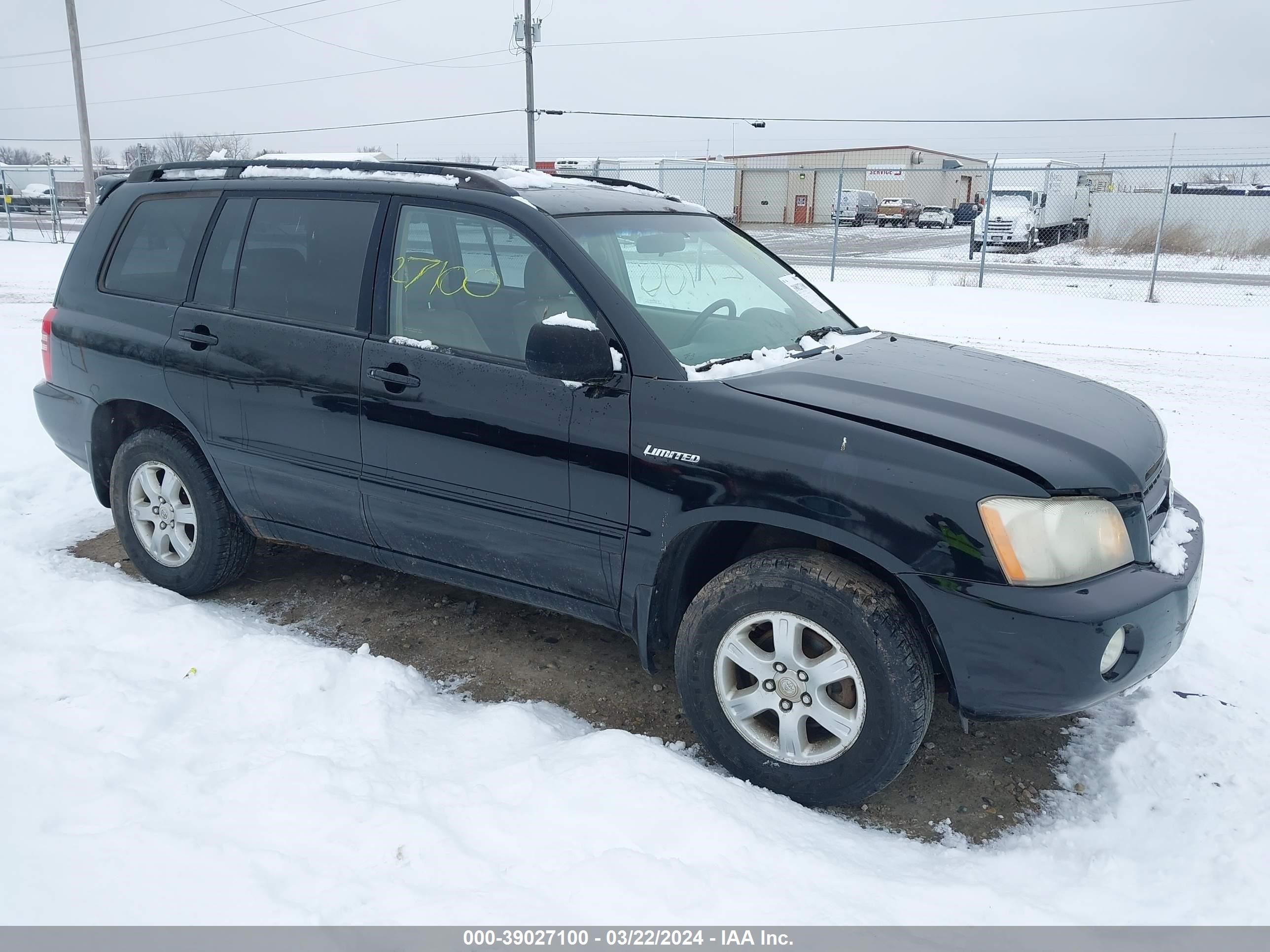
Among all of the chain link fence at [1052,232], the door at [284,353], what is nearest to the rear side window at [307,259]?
the door at [284,353]

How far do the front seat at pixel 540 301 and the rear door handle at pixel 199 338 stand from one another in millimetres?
1438

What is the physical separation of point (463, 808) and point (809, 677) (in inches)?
42.7

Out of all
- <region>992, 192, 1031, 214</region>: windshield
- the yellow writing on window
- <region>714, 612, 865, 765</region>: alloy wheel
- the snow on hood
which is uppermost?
<region>992, 192, 1031, 214</region>: windshield

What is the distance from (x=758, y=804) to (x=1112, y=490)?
4.54 feet

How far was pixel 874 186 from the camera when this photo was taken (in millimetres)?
55812

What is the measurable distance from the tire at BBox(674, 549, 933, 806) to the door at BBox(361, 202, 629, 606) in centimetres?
44

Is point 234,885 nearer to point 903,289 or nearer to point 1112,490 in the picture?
point 1112,490

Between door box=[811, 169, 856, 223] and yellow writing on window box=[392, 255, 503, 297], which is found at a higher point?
door box=[811, 169, 856, 223]

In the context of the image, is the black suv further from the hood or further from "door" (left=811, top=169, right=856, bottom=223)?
"door" (left=811, top=169, right=856, bottom=223)

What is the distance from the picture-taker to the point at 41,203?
39969 mm

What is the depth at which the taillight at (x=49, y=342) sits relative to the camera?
179 inches

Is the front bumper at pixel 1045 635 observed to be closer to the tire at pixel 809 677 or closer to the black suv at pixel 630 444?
the black suv at pixel 630 444

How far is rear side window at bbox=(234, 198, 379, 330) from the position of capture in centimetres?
372
